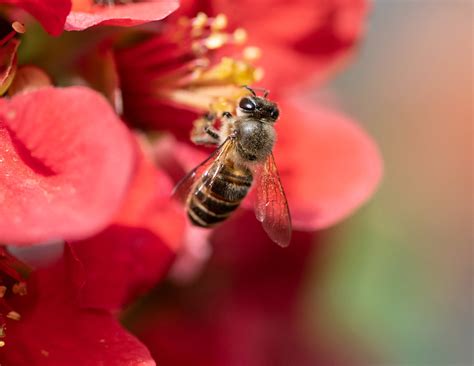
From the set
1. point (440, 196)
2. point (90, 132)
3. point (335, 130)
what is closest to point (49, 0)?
point (90, 132)

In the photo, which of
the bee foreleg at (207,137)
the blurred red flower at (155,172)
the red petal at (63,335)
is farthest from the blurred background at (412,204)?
the red petal at (63,335)

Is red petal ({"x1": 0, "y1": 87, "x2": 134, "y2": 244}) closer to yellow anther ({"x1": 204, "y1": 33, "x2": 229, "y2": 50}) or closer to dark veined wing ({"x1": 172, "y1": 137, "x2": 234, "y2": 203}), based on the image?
dark veined wing ({"x1": 172, "y1": 137, "x2": 234, "y2": 203})

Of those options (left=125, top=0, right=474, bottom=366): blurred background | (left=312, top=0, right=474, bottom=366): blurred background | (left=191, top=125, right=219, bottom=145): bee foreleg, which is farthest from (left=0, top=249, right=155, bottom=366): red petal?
(left=312, top=0, right=474, bottom=366): blurred background

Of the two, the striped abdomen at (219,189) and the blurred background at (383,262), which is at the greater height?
the striped abdomen at (219,189)

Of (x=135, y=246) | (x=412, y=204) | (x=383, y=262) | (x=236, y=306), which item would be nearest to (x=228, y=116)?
(x=135, y=246)

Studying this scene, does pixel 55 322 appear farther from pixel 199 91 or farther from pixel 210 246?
pixel 210 246

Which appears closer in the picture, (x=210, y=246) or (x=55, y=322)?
(x=55, y=322)

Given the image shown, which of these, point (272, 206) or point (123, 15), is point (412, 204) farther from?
point (123, 15)

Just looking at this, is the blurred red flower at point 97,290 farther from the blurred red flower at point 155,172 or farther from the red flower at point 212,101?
the red flower at point 212,101
